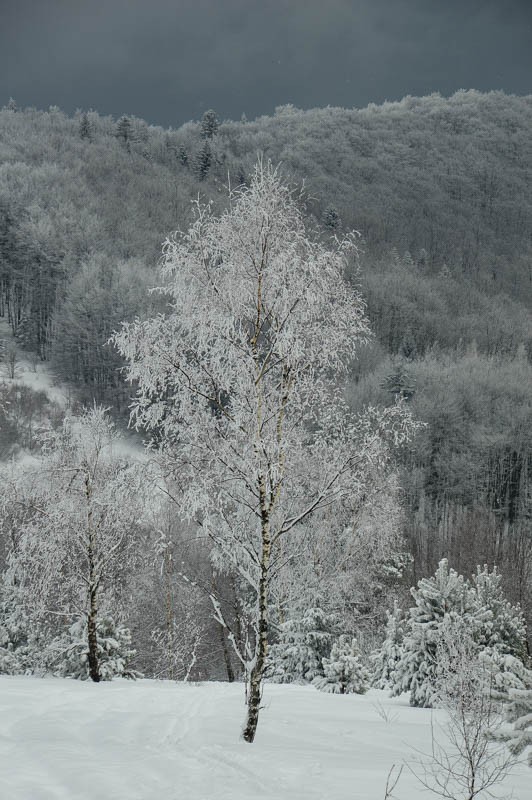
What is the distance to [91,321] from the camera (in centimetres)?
7631

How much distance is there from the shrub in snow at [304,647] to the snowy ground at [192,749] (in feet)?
19.9

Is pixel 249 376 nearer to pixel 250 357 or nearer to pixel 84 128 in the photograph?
pixel 250 357

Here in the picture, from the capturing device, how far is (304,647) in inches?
701

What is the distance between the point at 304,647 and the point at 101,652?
20.7ft

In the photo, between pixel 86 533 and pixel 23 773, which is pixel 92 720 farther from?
pixel 86 533

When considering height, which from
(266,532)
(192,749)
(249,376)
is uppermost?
(249,376)

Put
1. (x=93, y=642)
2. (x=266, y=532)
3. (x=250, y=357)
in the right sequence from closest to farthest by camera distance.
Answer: (x=266, y=532) < (x=250, y=357) < (x=93, y=642)

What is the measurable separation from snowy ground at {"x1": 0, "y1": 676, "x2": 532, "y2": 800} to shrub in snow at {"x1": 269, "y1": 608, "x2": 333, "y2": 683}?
19.9ft

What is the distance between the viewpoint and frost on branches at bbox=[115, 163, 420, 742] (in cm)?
771

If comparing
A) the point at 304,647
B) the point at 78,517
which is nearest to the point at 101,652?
the point at 78,517

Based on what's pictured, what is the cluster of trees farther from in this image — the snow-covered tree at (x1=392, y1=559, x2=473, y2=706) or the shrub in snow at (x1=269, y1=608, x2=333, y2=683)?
the shrub in snow at (x1=269, y1=608, x2=333, y2=683)

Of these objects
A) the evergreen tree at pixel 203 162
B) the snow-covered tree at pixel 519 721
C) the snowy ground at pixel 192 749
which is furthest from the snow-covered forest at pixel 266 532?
the evergreen tree at pixel 203 162

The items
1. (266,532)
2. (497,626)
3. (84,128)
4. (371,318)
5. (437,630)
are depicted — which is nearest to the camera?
(266,532)

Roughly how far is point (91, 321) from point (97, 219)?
49716 millimetres
